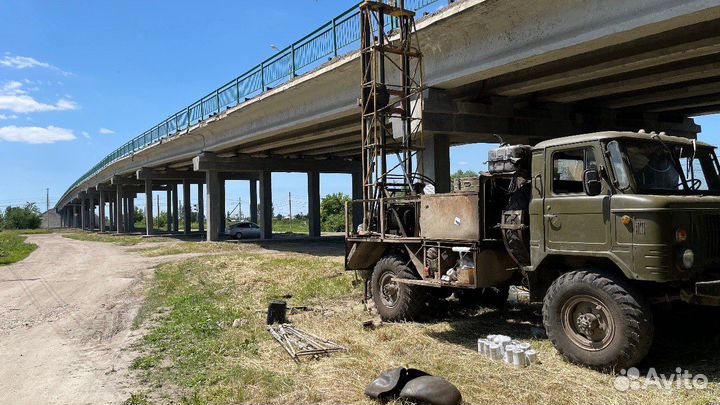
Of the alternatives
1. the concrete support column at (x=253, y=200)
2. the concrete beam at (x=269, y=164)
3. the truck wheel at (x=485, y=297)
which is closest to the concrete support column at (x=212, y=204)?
the concrete beam at (x=269, y=164)

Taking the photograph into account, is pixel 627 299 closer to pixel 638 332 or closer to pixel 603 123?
pixel 638 332

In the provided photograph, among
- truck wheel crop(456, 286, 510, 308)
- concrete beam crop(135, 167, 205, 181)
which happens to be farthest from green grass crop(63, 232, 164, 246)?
truck wheel crop(456, 286, 510, 308)

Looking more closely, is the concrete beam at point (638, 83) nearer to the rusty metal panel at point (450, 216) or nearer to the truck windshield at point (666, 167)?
the truck windshield at point (666, 167)

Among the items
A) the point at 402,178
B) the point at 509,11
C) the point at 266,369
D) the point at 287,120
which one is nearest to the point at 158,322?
the point at 266,369

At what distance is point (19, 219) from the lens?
92000mm

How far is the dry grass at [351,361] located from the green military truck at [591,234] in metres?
0.64

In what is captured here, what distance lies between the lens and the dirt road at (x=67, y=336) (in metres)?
5.96

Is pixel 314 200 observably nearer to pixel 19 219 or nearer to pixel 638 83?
pixel 638 83

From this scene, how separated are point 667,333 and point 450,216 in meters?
3.15

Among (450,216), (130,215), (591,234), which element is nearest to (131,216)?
(130,215)

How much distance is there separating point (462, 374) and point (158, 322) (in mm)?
5942

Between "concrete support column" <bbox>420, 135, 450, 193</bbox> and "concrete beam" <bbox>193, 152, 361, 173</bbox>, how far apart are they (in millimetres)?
19613

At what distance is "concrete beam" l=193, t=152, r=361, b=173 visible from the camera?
32.9 m

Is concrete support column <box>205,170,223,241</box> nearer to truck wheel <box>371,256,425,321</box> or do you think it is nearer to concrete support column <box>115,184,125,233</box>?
concrete support column <box>115,184,125,233</box>
